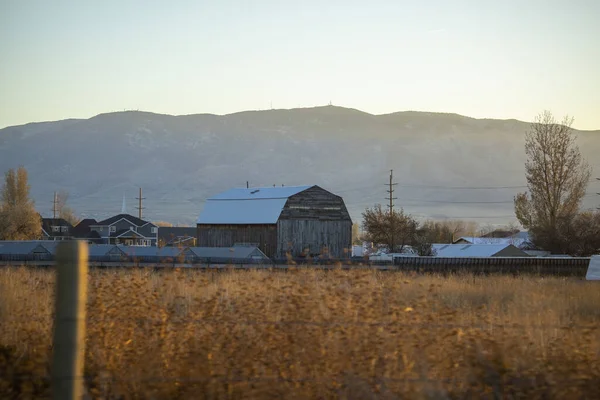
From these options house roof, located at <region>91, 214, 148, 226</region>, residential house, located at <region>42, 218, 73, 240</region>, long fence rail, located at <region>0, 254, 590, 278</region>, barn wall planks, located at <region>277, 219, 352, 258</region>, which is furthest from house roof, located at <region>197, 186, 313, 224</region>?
house roof, located at <region>91, 214, 148, 226</region>

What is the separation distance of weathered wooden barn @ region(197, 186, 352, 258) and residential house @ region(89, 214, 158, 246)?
56.6 m

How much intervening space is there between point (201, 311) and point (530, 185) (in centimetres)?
5949

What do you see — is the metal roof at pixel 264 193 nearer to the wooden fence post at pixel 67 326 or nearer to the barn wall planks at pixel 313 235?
the barn wall planks at pixel 313 235

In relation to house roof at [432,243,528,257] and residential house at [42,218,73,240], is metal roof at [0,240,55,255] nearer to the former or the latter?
house roof at [432,243,528,257]

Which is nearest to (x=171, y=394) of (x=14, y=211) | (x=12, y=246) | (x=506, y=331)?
(x=506, y=331)

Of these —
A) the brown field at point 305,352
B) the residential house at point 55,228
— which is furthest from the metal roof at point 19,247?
the residential house at point 55,228

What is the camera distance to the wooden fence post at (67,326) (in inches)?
202

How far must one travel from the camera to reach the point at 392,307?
835 centimetres

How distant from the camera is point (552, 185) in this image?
208 ft

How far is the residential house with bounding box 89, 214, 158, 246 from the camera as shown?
118125 millimetres

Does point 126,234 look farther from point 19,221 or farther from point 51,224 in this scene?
point 19,221

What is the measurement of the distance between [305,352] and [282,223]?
165 ft

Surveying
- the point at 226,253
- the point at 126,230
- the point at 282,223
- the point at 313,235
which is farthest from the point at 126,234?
the point at 226,253

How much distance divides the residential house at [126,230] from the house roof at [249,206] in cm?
5427
